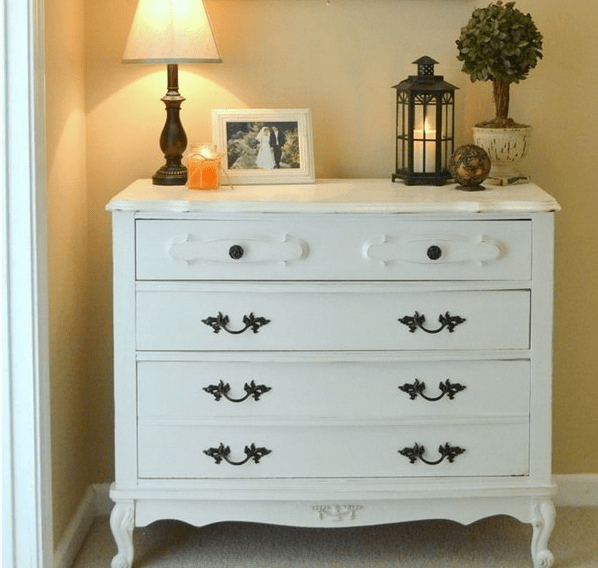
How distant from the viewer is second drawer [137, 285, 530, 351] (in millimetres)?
2725

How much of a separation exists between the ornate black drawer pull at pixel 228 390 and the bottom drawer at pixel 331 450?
0.25 feet

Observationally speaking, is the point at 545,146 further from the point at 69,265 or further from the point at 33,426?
the point at 33,426

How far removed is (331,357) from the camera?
8.99 ft

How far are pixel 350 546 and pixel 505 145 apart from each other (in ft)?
3.61

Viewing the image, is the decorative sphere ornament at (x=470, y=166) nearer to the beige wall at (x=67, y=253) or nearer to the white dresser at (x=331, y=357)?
the white dresser at (x=331, y=357)

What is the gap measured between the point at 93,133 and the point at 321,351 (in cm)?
91

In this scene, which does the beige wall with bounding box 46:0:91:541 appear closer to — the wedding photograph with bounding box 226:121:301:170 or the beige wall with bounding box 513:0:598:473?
the wedding photograph with bounding box 226:121:301:170

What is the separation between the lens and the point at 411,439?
279 centimetres

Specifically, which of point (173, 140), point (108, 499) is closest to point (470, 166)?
point (173, 140)

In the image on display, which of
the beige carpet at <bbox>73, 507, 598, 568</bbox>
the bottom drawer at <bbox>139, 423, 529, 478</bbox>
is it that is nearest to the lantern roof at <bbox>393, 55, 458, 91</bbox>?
the bottom drawer at <bbox>139, 423, 529, 478</bbox>

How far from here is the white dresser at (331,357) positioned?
2709 millimetres

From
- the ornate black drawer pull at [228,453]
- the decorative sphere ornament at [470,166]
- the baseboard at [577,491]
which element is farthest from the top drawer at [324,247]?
the baseboard at [577,491]

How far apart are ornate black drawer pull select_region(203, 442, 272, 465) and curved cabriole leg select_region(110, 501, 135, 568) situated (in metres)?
0.23

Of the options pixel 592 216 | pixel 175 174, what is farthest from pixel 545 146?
pixel 175 174
